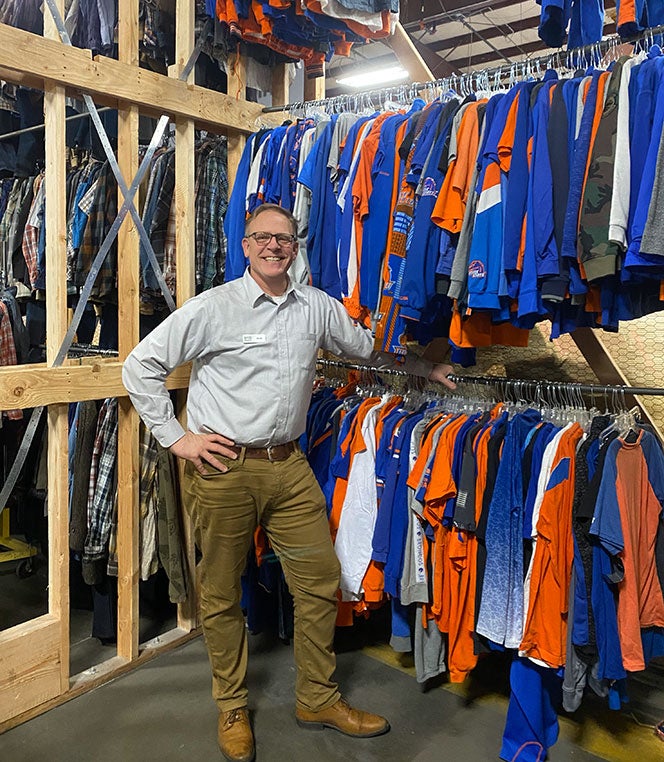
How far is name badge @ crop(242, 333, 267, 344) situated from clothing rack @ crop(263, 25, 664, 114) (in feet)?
3.91

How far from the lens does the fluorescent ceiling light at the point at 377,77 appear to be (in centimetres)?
774

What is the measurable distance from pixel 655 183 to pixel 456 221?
609 millimetres

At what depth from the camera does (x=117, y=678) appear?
2.98m

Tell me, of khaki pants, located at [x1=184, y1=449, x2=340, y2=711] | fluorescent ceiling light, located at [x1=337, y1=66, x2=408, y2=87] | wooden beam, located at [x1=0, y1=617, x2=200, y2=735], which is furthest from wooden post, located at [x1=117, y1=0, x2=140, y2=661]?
fluorescent ceiling light, located at [x1=337, y1=66, x2=408, y2=87]

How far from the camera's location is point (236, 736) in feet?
8.13

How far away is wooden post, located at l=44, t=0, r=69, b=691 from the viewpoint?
2.65m

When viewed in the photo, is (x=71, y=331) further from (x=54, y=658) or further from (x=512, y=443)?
(x=512, y=443)

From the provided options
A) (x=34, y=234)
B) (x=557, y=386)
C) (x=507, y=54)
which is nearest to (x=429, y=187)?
(x=557, y=386)

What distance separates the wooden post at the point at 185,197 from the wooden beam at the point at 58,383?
1.53ft

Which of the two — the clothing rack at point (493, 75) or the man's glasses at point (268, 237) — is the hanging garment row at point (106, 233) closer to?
the clothing rack at point (493, 75)

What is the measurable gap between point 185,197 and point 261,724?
2.24 meters

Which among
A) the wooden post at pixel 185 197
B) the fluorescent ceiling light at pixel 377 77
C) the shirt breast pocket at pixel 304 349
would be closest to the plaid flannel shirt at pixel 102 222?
the wooden post at pixel 185 197

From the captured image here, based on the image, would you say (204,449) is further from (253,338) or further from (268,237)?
(268,237)

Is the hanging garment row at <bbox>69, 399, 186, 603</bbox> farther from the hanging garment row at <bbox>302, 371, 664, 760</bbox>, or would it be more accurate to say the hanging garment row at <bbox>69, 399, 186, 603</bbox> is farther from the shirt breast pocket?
the shirt breast pocket
